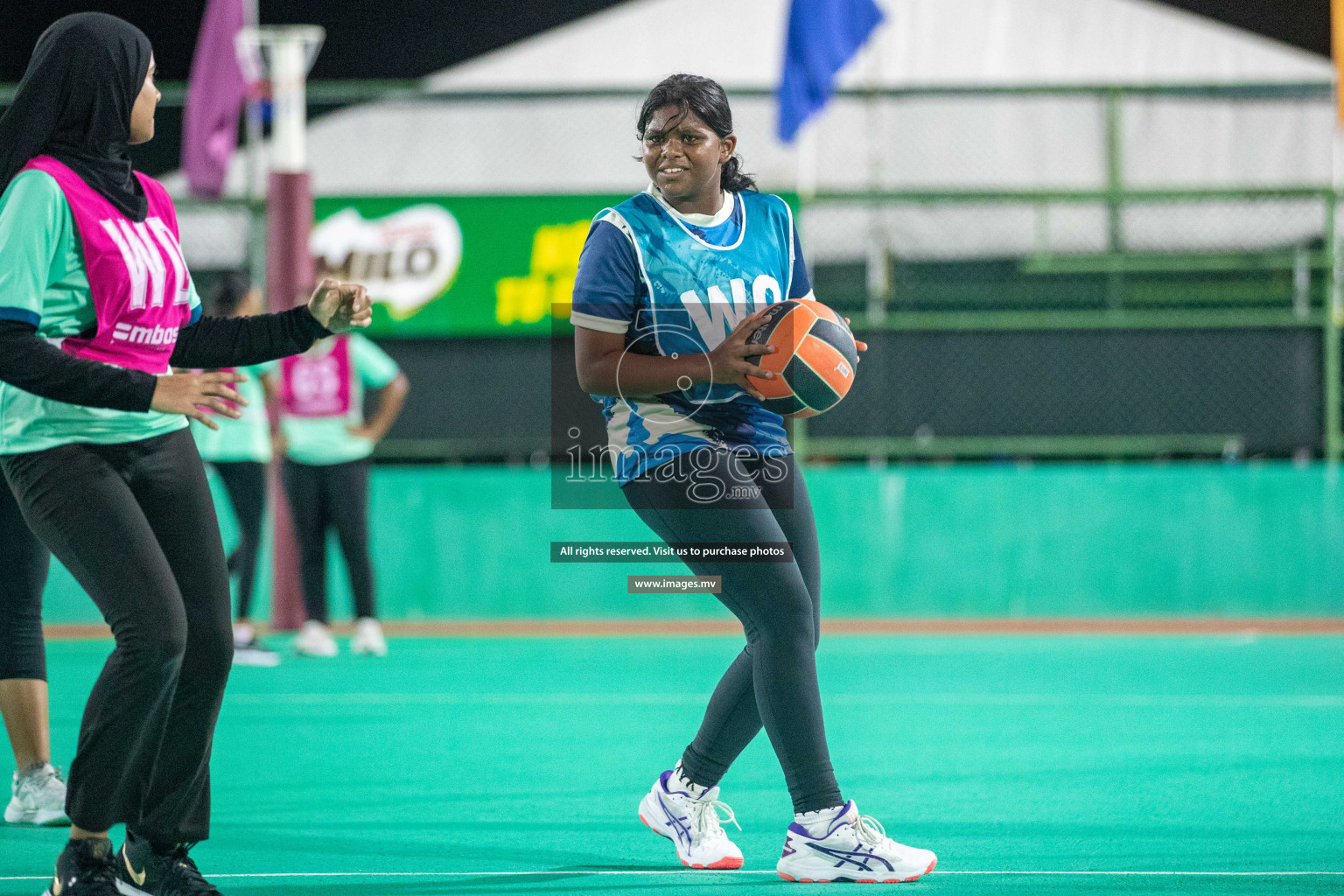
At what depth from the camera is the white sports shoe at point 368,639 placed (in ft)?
29.1

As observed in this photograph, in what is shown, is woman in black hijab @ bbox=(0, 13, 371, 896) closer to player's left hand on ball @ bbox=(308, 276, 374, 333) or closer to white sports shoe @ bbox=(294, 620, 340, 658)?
player's left hand on ball @ bbox=(308, 276, 374, 333)

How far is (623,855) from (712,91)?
6.89ft

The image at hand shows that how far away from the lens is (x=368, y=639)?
887 centimetres

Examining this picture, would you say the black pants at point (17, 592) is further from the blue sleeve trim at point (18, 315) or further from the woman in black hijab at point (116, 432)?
the blue sleeve trim at point (18, 315)

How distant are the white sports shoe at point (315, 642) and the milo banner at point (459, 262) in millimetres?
2947

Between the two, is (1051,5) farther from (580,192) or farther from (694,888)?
(694,888)

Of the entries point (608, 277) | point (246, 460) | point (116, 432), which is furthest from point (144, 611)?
point (246, 460)

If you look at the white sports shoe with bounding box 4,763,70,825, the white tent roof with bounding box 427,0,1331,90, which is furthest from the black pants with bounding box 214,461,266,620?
the white tent roof with bounding box 427,0,1331,90

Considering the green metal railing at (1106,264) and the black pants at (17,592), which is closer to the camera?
the black pants at (17,592)

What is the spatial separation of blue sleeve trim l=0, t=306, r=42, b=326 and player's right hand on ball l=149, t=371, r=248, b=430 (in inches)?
11.6

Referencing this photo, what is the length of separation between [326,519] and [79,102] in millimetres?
5752

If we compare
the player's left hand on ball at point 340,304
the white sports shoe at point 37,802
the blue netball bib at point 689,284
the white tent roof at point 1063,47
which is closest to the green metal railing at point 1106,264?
the white tent roof at point 1063,47

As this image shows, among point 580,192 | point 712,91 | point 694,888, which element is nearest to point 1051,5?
point 580,192

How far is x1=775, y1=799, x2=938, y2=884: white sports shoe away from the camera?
3.66 meters
